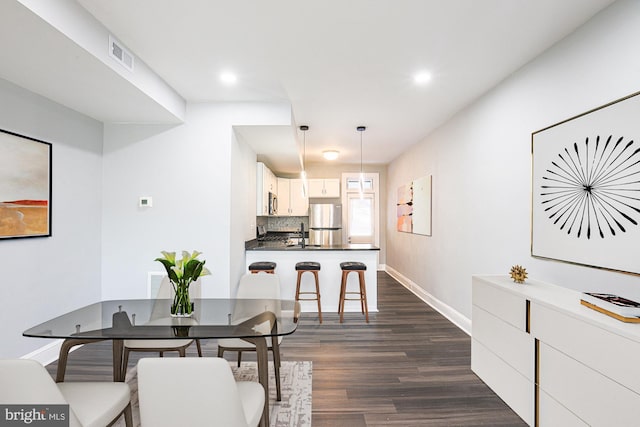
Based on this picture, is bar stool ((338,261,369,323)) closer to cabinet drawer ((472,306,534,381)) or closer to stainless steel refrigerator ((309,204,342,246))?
cabinet drawer ((472,306,534,381))

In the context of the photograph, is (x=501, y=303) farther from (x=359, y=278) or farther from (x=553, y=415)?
(x=359, y=278)

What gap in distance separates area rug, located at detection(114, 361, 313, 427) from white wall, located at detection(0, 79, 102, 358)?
3.34 ft

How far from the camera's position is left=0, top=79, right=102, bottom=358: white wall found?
2.65 meters

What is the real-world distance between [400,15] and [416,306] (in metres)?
3.94

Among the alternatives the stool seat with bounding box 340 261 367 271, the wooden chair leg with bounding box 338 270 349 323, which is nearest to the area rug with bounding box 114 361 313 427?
the wooden chair leg with bounding box 338 270 349 323

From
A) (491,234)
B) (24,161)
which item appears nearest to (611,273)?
(491,234)

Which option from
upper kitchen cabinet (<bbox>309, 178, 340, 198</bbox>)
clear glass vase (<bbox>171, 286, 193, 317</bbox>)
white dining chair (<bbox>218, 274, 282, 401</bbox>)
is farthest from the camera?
upper kitchen cabinet (<bbox>309, 178, 340, 198</bbox>)

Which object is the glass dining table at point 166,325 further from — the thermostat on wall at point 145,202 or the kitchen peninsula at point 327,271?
the kitchen peninsula at point 327,271

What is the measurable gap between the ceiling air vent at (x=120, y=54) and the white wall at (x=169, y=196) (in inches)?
45.0

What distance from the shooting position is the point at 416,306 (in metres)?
4.91

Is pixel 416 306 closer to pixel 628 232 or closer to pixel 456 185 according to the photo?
pixel 456 185

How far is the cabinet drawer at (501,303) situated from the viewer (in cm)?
216

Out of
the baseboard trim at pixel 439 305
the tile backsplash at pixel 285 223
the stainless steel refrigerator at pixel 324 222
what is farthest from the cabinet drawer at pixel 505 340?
the tile backsplash at pixel 285 223

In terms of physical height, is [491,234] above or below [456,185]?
below
